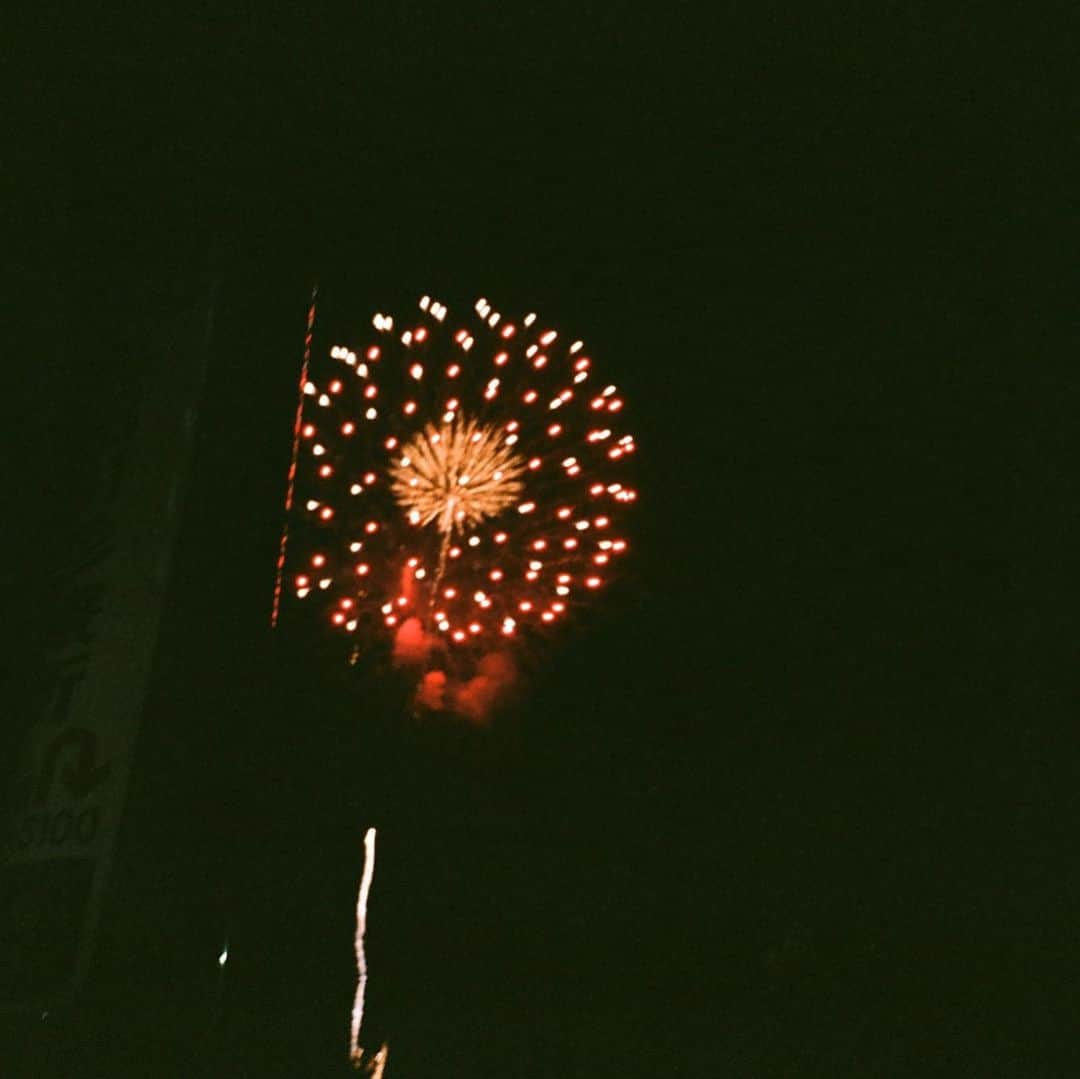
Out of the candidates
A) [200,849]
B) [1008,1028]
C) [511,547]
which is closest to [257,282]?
[511,547]

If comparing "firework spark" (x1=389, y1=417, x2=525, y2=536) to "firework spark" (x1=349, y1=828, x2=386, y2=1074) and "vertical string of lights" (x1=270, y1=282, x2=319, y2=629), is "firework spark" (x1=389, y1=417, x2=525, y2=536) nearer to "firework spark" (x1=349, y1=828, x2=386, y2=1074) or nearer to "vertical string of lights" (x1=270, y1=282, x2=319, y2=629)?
"vertical string of lights" (x1=270, y1=282, x2=319, y2=629)

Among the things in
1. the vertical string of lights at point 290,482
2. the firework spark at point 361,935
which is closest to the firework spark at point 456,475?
the vertical string of lights at point 290,482

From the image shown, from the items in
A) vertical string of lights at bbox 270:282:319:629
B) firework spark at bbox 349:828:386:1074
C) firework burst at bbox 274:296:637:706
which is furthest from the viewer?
firework burst at bbox 274:296:637:706

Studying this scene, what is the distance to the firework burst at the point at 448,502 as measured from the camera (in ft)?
18.5

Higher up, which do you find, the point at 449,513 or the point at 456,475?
the point at 456,475

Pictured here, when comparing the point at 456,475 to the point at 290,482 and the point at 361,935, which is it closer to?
the point at 290,482

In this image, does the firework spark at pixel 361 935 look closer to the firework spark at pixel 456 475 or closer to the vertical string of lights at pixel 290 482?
the vertical string of lights at pixel 290 482

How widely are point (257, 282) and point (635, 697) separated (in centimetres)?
306

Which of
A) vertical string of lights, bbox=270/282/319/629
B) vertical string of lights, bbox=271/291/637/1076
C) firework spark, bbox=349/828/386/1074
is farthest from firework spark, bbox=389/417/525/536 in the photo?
firework spark, bbox=349/828/386/1074

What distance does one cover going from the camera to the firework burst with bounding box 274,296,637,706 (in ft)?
18.5

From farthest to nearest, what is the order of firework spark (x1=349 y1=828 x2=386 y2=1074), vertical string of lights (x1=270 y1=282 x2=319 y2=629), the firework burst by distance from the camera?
the firework burst
vertical string of lights (x1=270 y1=282 x2=319 y2=629)
firework spark (x1=349 y1=828 x2=386 y2=1074)

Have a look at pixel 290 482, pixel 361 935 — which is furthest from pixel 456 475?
pixel 361 935

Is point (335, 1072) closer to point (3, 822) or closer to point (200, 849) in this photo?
point (200, 849)

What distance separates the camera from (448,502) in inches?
223
